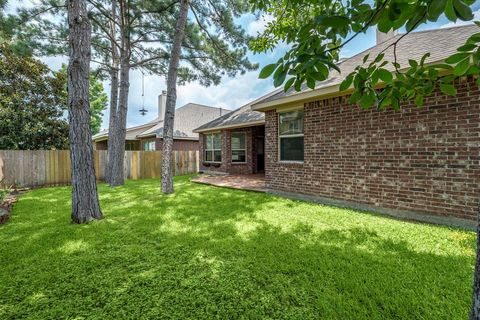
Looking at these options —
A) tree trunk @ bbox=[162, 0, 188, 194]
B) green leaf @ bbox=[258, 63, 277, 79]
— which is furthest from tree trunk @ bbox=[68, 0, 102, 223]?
green leaf @ bbox=[258, 63, 277, 79]

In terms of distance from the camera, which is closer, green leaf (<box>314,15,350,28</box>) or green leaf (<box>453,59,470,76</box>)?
green leaf (<box>314,15,350,28</box>)

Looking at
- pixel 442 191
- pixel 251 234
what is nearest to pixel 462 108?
pixel 442 191

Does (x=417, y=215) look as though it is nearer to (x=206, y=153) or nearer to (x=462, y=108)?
(x=462, y=108)

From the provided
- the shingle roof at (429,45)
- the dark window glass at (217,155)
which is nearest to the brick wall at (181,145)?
the dark window glass at (217,155)

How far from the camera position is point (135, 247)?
11.3 ft

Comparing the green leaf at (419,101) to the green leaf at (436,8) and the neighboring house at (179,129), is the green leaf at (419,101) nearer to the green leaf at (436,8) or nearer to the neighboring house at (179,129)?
the green leaf at (436,8)

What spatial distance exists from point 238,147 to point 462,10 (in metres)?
11.8

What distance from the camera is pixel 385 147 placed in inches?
195

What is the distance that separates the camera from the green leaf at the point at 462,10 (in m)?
0.76

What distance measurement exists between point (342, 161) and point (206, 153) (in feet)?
32.3

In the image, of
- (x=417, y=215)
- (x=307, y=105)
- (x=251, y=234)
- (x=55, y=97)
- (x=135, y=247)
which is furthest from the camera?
(x=55, y=97)

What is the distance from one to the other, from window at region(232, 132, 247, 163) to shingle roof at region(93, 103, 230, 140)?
672cm

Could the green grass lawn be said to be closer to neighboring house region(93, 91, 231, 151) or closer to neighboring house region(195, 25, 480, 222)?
neighboring house region(195, 25, 480, 222)

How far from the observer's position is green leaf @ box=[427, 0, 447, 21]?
0.78 m
